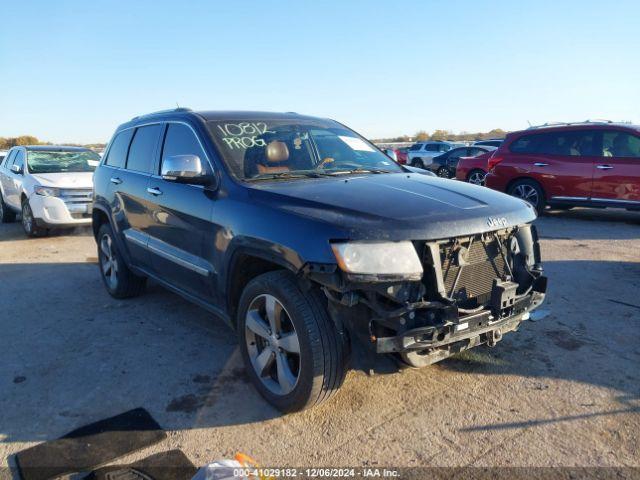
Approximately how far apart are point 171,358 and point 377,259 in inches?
84.3

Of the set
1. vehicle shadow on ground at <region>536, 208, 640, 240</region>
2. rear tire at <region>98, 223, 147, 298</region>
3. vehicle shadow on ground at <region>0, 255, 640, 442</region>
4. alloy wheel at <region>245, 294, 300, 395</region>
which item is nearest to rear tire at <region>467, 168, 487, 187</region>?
vehicle shadow on ground at <region>536, 208, 640, 240</region>

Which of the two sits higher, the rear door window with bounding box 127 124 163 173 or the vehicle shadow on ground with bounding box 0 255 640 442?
the rear door window with bounding box 127 124 163 173

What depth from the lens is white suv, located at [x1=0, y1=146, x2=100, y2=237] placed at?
927 cm

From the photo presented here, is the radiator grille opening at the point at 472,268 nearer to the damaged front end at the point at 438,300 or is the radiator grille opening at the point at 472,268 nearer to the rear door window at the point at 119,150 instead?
the damaged front end at the point at 438,300

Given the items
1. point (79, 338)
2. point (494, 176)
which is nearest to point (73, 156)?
point (79, 338)

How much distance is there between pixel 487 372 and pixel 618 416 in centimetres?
83

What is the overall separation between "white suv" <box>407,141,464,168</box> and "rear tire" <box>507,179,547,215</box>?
13.4m

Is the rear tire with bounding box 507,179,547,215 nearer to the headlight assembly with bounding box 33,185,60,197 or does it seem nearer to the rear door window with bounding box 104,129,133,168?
the rear door window with bounding box 104,129,133,168

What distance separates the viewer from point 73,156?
10711mm

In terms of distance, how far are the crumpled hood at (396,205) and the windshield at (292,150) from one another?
0.23 m

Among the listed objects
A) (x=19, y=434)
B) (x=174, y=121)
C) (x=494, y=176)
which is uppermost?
(x=174, y=121)

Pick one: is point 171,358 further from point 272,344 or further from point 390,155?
point 390,155

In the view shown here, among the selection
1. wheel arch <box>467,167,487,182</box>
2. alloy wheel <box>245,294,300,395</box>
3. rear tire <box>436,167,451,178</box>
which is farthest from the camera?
rear tire <box>436,167,451,178</box>

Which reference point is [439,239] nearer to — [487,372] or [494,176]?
[487,372]
